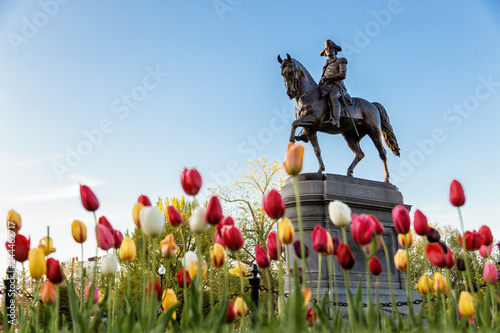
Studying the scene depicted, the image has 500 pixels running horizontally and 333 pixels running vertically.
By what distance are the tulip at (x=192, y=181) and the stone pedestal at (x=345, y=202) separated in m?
6.07

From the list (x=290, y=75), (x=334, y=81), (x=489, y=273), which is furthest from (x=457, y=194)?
(x=334, y=81)

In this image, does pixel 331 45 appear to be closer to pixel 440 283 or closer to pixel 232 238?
pixel 440 283

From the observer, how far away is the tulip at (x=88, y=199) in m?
2.41

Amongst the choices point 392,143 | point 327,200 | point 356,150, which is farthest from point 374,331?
point 392,143

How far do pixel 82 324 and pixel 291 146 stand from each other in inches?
48.2

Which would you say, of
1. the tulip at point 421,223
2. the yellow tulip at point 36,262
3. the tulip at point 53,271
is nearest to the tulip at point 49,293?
the tulip at point 53,271

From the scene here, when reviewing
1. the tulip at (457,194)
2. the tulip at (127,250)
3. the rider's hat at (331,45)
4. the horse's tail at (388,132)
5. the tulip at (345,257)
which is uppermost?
the rider's hat at (331,45)

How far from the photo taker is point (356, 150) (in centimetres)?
1120

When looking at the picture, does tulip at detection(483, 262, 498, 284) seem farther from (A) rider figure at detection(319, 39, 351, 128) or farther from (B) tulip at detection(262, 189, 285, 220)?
(A) rider figure at detection(319, 39, 351, 128)

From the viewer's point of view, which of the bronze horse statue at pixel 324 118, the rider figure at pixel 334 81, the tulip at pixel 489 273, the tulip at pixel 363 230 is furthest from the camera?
the rider figure at pixel 334 81

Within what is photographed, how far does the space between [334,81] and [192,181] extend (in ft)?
28.6

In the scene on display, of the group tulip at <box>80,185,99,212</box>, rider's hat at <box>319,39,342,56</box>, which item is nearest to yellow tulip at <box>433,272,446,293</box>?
tulip at <box>80,185,99,212</box>

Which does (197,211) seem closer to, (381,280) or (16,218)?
(16,218)

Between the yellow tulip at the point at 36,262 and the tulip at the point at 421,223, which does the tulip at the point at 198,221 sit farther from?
the tulip at the point at 421,223
